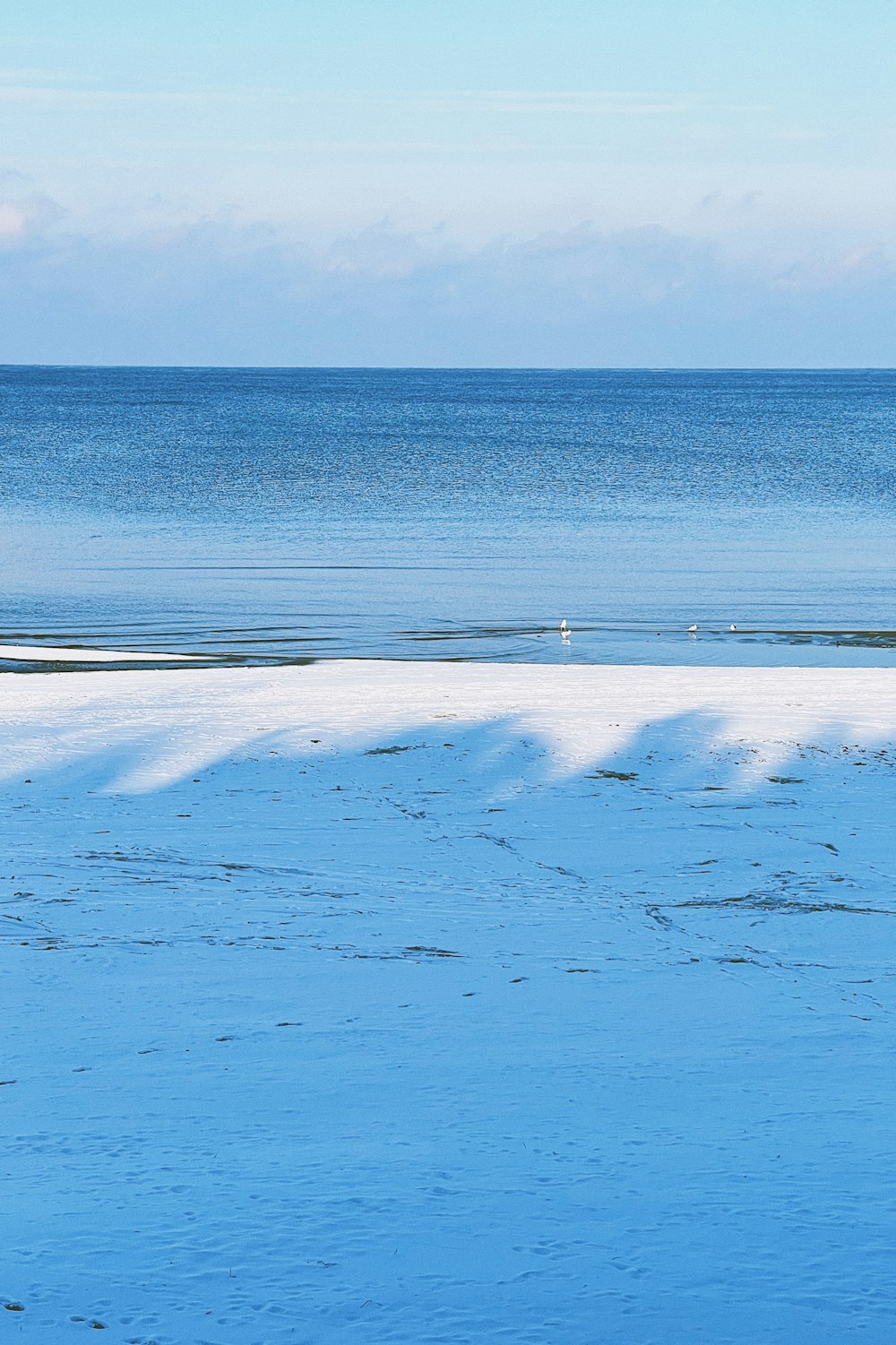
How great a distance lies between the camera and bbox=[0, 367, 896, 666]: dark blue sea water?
17891 millimetres

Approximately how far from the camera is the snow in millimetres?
3518

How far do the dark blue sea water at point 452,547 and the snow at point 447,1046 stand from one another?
7.80 m

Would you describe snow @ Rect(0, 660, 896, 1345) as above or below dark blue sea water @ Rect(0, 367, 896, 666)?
below

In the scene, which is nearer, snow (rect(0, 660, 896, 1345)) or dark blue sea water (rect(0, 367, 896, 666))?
snow (rect(0, 660, 896, 1345))

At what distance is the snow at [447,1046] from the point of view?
3.52 m

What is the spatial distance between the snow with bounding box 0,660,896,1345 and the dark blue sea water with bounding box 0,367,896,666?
25.6 feet

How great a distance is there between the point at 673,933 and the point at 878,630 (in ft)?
42.8

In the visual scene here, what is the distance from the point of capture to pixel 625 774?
9.00 metres

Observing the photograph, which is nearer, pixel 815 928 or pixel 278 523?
pixel 815 928

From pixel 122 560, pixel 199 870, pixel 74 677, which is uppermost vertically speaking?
pixel 122 560

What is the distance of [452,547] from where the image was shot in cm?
2739

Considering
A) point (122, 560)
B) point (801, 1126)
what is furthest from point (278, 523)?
point (801, 1126)

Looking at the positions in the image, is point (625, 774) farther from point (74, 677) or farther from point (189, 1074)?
Result: point (74, 677)

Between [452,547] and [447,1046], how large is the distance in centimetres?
2281
